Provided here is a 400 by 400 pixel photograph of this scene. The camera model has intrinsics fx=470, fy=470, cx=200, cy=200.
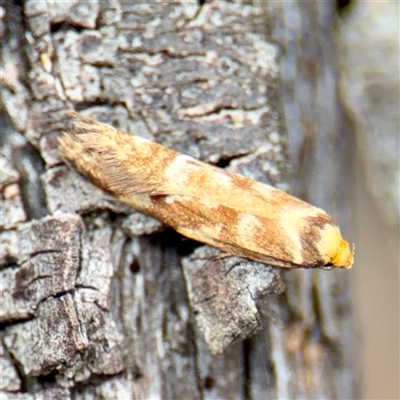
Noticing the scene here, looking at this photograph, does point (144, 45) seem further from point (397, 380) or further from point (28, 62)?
point (397, 380)

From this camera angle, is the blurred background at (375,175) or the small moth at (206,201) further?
the blurred background at (375,175)

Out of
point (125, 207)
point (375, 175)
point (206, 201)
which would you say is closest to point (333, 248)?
point (206, 201)

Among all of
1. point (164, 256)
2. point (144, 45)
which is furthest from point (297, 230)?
point (144, 45)

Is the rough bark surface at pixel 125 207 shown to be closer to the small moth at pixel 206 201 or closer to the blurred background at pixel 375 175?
the small moth at pixel 206 201

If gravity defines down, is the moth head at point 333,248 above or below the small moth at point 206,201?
below

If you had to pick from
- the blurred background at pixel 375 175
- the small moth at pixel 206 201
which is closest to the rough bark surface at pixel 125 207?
the small moth at pixel 206 201

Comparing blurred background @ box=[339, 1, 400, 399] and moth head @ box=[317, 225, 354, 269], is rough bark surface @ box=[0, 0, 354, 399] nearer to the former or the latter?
moth head @ box=[317, 225, 354, 269]
